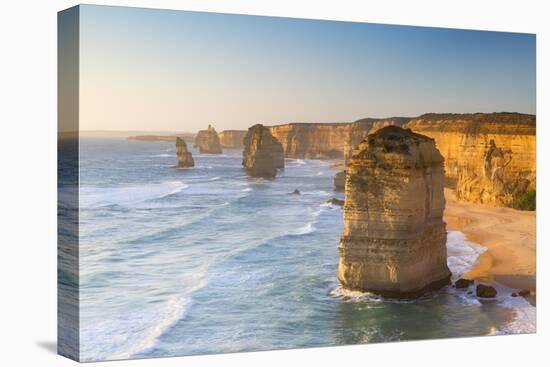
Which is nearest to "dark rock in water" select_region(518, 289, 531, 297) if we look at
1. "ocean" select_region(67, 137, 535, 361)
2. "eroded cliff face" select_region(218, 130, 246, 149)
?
"ocean" select_region(67, 137, 535, 361)

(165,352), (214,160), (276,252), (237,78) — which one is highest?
(237,78)

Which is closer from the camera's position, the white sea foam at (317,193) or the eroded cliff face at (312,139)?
the eroded cliff face at (312,139)

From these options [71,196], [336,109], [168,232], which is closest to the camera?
[71,196]

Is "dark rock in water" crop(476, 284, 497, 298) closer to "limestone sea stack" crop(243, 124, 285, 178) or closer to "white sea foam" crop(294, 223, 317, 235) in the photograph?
"white sea foam" crop(294, 223, 317, 235)

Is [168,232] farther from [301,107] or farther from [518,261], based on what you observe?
[518,261]

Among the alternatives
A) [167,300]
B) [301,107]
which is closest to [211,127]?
[301,107]

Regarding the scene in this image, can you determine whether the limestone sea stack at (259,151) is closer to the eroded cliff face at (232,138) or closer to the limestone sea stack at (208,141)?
the eroded cliff face at (232,138)

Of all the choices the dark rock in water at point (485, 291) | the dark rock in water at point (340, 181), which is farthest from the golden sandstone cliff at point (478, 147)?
the dark rock in water at point (485, 291)
